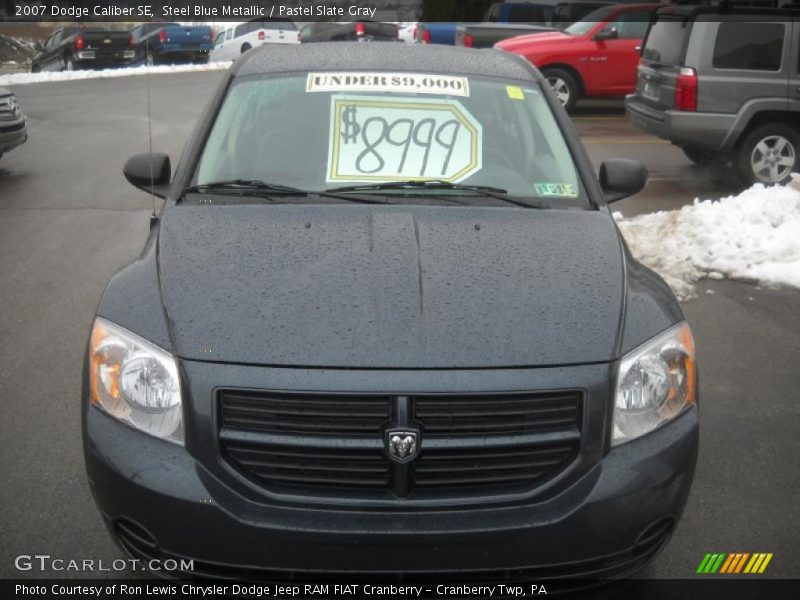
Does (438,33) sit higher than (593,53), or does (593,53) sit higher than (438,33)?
(593,53)

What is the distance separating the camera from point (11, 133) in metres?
11.2

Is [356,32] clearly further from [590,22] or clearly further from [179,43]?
[179,43]

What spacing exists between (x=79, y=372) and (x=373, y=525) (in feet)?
10.0

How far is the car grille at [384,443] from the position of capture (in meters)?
2.71

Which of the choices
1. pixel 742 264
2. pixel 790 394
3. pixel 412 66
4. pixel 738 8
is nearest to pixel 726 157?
pixel 738 8

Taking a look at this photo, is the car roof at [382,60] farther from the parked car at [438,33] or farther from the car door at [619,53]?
the parked car at [438,33]

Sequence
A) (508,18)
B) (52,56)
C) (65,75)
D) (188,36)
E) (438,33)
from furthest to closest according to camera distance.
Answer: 1. (188,36)
2. (52,56)
3. (65,75)
4. (508,18)
5. (438,33)

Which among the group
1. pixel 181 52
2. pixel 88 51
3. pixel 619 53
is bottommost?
pixel 181 52

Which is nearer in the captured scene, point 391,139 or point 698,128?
point 391,139

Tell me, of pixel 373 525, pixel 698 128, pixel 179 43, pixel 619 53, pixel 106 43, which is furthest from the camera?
pixel 179 43

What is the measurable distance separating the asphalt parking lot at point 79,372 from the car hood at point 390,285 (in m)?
1.09

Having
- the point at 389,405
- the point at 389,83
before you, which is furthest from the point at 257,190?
the point at 389,405

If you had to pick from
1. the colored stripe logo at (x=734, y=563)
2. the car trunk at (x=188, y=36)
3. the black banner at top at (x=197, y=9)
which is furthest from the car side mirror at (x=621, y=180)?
the car trunk at (x=188, y=36)

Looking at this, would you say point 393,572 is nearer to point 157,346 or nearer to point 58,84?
point 157,346
